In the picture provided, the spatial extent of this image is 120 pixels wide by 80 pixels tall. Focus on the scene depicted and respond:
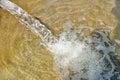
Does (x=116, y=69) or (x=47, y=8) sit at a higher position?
(x=47, y=8)

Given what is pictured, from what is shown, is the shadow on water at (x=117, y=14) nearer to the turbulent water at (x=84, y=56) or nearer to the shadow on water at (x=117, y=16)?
the shadow on water at (x=117, y=16)

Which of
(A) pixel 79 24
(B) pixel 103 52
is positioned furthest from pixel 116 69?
(A) pixel 79 24

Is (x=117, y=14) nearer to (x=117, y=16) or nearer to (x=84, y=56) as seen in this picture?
(x=117, y=16)

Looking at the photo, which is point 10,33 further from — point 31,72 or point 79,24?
point 79,24

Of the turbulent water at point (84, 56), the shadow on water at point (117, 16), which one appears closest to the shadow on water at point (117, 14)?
the shadow on water at point (117, 16)

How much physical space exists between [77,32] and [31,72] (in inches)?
30.1

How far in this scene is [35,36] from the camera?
3.65 metres

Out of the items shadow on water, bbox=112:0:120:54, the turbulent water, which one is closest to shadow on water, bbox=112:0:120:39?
shadow on water, bbox=112:0:120:54

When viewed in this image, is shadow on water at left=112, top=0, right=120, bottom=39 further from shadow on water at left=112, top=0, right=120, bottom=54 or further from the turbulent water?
the turbulent water

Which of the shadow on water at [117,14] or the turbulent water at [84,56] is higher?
the shadow on water at [117,14]

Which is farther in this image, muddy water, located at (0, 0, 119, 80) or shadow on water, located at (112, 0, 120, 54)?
shadow on water, located at (112, 0, 120, 54)

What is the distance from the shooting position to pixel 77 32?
3.65m

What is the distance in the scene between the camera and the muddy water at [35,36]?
340 cm

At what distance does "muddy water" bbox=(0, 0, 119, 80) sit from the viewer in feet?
11.2
